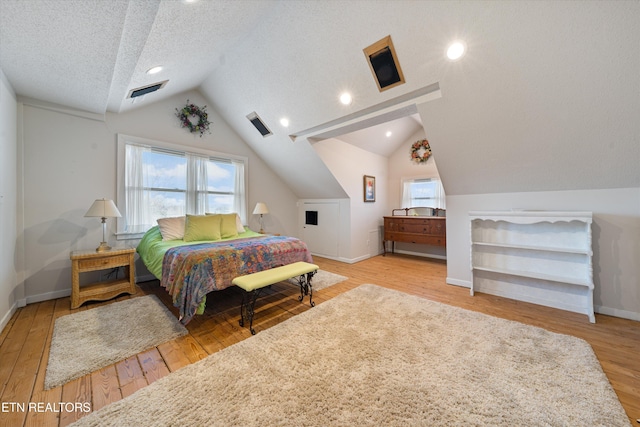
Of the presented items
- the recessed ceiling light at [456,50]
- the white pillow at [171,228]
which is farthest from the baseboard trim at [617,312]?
the white pillow at [171,228]

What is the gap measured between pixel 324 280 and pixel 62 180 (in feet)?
11.9

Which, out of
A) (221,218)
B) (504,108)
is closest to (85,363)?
(221,218)

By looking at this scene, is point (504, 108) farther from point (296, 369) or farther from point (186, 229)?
point (186, 229)

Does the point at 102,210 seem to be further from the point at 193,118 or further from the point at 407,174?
the point at 407,174

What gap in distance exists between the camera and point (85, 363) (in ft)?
5.37

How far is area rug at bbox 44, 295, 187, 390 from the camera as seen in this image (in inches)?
63.5

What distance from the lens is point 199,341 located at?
195 centimetres

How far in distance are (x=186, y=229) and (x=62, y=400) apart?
2.14 meters

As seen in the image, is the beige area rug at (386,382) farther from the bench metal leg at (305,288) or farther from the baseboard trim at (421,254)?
the baseboard trim at (421,254)

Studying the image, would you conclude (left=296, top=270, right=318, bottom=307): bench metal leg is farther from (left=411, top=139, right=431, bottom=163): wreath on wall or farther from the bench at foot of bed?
(left=411, top=139, right=431, bottom=163): wreath on wall

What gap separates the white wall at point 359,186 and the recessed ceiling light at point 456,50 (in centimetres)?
227

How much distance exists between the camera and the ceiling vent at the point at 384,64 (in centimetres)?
225

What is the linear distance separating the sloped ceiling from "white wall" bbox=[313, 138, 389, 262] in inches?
45.0

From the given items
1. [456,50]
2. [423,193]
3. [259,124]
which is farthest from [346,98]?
[423,193]
